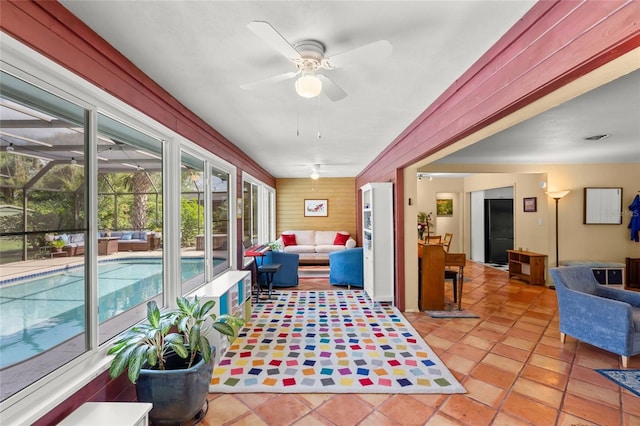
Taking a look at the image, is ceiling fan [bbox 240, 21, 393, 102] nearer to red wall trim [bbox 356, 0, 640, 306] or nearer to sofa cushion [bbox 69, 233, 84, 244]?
red wall trim [bbox 356, 0, 640, 306]

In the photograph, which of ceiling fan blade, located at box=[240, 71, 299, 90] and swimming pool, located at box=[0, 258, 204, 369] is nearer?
ceiling fan blade, located at box=[240, 71, 299, 90]

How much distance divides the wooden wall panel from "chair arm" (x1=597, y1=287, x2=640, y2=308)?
5.84 metres

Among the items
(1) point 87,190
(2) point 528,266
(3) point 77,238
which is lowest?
(2) point 528,266

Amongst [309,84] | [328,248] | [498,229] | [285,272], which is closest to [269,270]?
[285,272]

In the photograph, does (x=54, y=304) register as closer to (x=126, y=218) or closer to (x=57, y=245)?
(x=126, y=218)

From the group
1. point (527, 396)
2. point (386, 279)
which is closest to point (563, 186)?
point (386, 279)

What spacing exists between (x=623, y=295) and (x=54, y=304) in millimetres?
7691

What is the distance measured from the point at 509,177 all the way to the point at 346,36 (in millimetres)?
6572

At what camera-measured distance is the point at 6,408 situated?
1.27m

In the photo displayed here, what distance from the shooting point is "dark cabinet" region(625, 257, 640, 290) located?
18.6ft

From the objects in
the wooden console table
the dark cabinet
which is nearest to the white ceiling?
the wooden console table

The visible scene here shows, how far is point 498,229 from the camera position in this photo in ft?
25.5

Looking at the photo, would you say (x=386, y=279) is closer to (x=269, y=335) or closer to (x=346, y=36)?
(x=269, y=335)

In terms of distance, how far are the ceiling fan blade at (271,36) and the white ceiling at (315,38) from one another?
164 millimetres
